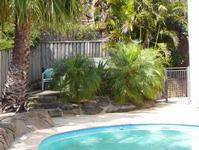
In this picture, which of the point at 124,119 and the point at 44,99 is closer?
the point at 124,119

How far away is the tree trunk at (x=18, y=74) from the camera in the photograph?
1121 cm

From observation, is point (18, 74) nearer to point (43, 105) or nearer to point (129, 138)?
point (43, 105)

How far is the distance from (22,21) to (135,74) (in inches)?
192

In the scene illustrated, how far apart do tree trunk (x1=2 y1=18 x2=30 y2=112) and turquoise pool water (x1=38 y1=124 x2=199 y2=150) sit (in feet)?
6.41

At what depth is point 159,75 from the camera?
14.2 meters

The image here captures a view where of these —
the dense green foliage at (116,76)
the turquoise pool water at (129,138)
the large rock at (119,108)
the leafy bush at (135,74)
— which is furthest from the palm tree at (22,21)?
the leafy bush at (135,74)

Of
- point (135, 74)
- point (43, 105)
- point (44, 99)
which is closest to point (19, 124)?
point (43, 105)

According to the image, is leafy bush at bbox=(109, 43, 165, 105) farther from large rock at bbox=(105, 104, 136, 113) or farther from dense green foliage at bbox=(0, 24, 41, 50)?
dense green foliage at bbox=(0, 24, 41, 50)

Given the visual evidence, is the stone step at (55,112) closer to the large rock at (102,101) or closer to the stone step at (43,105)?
the stone step at (43,105)

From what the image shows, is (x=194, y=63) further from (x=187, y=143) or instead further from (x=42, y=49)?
(x=42, y=49)

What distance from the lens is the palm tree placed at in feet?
32.7

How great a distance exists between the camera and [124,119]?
1211 cm

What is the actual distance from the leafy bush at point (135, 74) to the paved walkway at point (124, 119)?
24.5 inches

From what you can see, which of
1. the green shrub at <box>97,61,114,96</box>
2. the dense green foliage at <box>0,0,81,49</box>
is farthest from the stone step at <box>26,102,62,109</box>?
the dense green foliage at <box>0,0,81,49</box>
